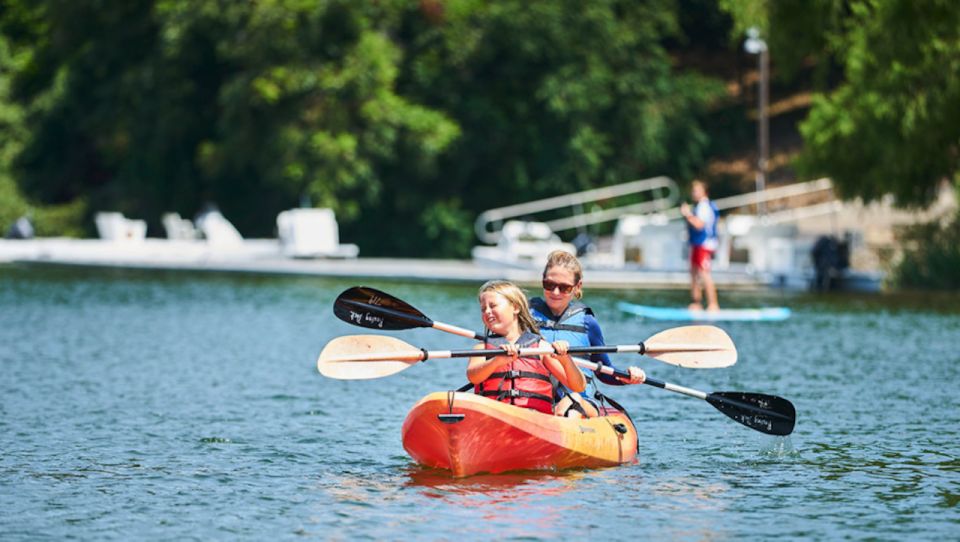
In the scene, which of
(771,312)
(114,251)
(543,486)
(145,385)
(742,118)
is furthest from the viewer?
(742,118)

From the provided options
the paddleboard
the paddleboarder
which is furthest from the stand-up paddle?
the paddleboarder

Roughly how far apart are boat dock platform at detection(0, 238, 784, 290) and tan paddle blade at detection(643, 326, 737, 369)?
20.6 meters

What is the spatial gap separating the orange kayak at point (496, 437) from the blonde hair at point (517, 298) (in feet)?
1.67

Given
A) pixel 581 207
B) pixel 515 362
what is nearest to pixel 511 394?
pixel 515 362

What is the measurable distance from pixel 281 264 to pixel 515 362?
28355 mm

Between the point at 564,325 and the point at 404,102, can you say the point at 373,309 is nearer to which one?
the point at 564,325

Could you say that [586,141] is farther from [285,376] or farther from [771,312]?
[285,376]

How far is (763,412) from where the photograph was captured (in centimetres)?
1296

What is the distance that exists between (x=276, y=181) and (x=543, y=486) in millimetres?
33966

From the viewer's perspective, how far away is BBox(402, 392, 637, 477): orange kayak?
37.9ft

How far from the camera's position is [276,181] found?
4506cm

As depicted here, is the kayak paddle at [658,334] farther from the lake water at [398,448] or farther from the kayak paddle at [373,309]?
the lake water at [398,448]

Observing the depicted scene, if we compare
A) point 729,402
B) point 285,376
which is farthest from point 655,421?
point 285,376

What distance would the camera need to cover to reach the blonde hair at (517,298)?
1145cm
